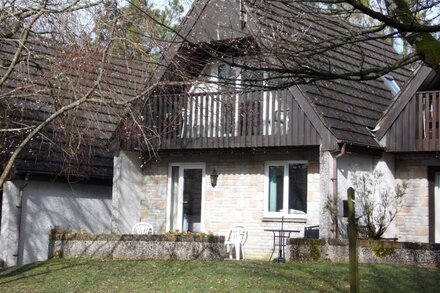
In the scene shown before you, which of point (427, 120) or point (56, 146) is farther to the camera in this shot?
point (56, 146)

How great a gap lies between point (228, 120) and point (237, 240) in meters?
2.97

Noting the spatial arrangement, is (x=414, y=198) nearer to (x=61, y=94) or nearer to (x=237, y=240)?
(x=237, y=240)

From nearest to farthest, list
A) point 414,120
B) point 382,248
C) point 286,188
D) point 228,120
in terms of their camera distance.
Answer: point 382,248
point 414,120
point 286,188
point 228,120

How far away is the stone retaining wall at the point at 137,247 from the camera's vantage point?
15.6m

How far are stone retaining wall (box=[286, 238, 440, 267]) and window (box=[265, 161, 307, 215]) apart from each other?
2962mm

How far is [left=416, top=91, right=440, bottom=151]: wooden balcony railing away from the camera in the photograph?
18203 mm

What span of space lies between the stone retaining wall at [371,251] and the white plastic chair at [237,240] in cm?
252

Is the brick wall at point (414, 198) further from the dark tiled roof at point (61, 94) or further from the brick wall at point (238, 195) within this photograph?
the dark tiled roof at point (61, 94)

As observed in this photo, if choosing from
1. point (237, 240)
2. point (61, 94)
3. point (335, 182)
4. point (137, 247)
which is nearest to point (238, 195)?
point (237, 240)

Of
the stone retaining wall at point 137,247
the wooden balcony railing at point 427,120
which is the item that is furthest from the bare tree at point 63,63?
the wooden balcony railing at point 427,120

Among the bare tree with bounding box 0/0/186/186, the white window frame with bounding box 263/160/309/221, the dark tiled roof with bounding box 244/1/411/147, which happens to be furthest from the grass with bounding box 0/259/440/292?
the white window frame with bounding box 263/160/309/221

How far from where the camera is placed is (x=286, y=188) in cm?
1875

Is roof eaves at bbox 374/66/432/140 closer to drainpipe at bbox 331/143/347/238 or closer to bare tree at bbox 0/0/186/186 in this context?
drainpipe at bbox 331/143/347/238

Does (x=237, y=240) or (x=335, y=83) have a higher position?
(x=335, y=83)
